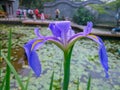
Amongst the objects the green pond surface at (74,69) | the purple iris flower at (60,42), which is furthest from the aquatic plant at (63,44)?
the green pond surface at (74,69)

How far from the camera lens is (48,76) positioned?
4914mm

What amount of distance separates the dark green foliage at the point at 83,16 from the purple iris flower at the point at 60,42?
51.7 ft

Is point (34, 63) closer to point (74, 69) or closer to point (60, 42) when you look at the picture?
point (60, 42)

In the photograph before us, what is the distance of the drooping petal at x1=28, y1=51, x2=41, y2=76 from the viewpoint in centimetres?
71

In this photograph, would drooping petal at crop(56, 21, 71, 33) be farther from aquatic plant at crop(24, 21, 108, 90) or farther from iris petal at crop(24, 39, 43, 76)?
iris petal at crop(24, 39, 43, 76)

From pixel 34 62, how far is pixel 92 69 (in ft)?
17.0

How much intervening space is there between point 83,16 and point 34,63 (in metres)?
16.2

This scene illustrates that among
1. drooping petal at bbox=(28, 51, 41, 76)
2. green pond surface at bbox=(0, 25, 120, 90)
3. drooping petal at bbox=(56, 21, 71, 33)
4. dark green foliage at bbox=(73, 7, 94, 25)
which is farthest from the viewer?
dark green foliage at bbox=(73, 7, 94, 25)

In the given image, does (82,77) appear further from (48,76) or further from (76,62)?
(76,62)

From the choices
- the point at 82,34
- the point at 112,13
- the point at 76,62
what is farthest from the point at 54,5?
the point at 82,34

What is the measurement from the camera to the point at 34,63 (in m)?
0.71

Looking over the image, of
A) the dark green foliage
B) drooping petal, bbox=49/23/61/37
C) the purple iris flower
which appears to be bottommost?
the dark green foliage

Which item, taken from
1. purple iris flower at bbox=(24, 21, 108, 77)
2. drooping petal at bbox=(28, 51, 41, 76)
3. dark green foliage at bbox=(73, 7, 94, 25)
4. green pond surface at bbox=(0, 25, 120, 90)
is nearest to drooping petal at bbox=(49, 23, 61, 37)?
purple iris flower at bbox=(24, 21, 108, 77)

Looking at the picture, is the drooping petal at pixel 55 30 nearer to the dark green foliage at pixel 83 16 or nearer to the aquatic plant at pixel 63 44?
the aquatic plant at pixel 63 44
